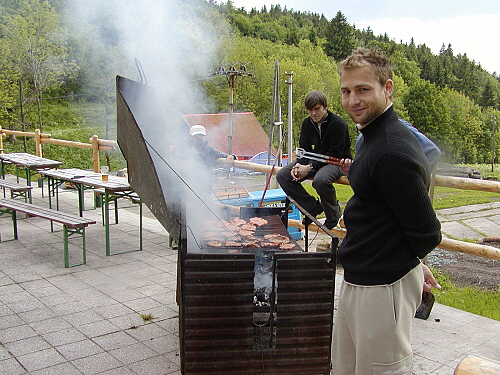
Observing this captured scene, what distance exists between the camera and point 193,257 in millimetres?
2531

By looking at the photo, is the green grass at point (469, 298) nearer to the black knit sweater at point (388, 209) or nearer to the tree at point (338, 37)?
the black knit sweater at point (388, 209)

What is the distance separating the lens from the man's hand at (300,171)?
4.11m

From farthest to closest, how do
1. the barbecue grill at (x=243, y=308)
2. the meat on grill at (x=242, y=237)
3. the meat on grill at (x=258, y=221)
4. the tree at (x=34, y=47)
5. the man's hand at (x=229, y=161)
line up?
the tree at (x=34, y=47), the man's hand at (x=229, y=161), the meat on grill at (x=258, y=221), the meat on grill at (x=242, y=237), the barbecue grill at (x=243, y=308)

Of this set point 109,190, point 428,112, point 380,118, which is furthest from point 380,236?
point 428,112

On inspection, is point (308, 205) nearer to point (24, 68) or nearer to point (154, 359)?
point (154, 359)

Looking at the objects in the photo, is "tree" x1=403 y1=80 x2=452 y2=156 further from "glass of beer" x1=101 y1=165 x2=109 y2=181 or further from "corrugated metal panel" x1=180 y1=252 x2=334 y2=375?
"corrugated metal panel" x1=180 y1=252 x2=334 y2=375


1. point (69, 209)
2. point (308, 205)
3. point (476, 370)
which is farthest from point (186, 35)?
point (476, 370)

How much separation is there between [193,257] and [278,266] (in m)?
0.51

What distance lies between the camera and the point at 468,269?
22.3 feet

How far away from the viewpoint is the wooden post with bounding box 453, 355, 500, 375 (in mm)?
992

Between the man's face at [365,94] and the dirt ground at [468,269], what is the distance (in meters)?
5.08

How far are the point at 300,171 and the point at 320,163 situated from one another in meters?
0.22

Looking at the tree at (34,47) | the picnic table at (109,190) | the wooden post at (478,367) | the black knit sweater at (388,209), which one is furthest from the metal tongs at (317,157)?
the tree at (34,47)

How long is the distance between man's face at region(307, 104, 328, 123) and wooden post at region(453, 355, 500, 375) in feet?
10.3
